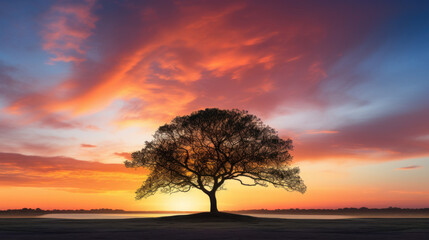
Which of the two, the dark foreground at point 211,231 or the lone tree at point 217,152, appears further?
the lone tree at point 217,152

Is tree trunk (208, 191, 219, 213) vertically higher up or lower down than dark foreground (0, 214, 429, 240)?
higher up

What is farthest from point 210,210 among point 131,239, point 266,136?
point 131,239

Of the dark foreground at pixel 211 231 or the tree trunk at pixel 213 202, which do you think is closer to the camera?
the dark foreground at pixel 211 231

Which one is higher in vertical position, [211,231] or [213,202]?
[213,202]

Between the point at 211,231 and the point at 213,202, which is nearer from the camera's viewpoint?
the point at 211,231

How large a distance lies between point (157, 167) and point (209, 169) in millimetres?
7312

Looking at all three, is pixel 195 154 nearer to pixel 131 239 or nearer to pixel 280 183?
pixel 280 183

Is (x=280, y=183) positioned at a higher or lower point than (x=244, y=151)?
lower

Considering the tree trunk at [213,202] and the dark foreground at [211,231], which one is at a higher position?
the tree trunk at [213,202]

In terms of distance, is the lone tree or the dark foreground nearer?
the dark foreground

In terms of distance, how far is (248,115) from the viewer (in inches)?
2079

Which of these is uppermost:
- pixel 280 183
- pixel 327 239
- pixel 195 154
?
pixel 195 154

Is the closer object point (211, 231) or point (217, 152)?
point (211, 231)

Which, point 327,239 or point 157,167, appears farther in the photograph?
point 157,167
